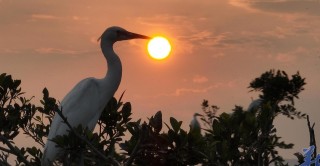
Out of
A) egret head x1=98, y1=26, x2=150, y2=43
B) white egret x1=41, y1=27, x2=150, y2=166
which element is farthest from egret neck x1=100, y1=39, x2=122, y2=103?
egret head x1=98, y1=26, x2=150, y2=43

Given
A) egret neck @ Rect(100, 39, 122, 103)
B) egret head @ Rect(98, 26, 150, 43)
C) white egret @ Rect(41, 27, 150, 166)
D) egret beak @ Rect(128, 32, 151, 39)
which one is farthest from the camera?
egret beak @ Rect(128, 32, 151, 39)

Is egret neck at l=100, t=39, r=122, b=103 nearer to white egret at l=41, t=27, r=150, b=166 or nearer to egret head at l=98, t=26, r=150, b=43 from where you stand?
white egret at l=41, t=27, r=150, b=166

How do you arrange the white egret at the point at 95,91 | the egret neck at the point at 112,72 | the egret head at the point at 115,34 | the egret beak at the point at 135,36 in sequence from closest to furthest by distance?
the white egret at the point at 95,91 < the egret neck at the point at 112,72 < the egret head at the point at 115,34 < the egret beak at the point at 135,36

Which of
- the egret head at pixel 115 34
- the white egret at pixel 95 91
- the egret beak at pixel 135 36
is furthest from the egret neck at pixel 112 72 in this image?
the egret beak at pixel 135 36

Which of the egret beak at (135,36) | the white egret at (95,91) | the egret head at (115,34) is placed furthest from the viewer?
the egret beak at (135,36)

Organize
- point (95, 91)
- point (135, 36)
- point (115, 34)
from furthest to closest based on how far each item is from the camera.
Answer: point (135, 36) → point (115, 34) → point (95, 91)

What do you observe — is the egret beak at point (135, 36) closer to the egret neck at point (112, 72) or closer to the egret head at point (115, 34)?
the egret head at point (115, 34)

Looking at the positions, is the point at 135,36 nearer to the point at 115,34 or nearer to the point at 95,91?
the point at 115,34

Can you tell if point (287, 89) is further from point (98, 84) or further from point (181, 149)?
point (181, 149)

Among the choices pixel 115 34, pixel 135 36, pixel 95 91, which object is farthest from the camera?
pixel 135 36

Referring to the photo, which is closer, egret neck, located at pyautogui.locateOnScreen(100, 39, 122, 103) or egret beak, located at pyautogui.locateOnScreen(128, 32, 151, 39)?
egret neck, located at pyautogui.locateOnScreen(100, 39, 122, 103)

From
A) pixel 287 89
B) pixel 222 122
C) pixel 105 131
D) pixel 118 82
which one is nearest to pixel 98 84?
pixel 118 82

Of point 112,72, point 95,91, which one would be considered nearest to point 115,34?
point 112,72

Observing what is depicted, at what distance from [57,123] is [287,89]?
439cm
